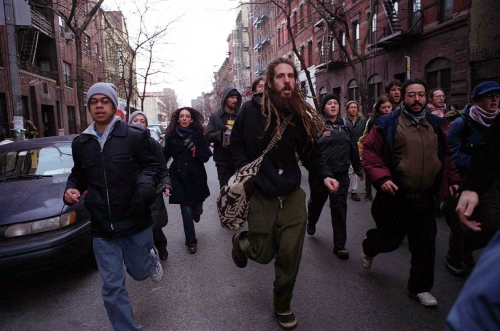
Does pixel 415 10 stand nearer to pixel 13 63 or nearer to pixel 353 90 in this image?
pixel 353 90

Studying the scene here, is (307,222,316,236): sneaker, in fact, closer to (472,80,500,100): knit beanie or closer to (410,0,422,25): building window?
(472,80,500,100): knit beanie

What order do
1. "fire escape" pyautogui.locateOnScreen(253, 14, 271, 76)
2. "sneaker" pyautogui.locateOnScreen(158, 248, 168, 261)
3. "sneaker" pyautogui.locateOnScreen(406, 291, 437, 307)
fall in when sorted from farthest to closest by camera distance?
1. "fire escape" pyautogui.locateOnScreen(253, 14, 271, 76)
2. "sneaker" pyautogui.locateOnScreen(158, 248, 168, 261)
3. "sneaker" pyautogui.locateOnScreen(406, 291, 437, 307)

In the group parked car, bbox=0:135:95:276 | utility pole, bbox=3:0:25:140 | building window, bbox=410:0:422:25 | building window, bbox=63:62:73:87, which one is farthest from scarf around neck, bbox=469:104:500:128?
building window, bbox=63:62:73:87

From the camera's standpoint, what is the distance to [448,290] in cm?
361

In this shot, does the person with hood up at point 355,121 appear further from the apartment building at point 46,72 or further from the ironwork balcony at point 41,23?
the ironwork balcony at point 41,23

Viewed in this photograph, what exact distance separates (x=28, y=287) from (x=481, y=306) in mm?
4547

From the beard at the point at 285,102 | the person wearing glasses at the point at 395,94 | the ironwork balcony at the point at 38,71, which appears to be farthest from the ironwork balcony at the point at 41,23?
the beard at the point at 285,102

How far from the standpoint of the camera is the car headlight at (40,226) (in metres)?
3.67

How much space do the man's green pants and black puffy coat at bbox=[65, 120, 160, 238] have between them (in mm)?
877

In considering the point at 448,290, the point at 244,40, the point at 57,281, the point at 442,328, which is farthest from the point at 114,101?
the point at 244,40

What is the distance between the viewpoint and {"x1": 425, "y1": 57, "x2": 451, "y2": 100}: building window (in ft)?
51.7

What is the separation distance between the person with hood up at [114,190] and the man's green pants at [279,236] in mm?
878

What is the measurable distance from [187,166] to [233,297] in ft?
6.74

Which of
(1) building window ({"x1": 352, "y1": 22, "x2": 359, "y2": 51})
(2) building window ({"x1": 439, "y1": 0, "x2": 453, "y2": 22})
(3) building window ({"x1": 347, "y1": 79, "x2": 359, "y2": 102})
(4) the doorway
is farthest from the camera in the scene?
(4) the doorway
